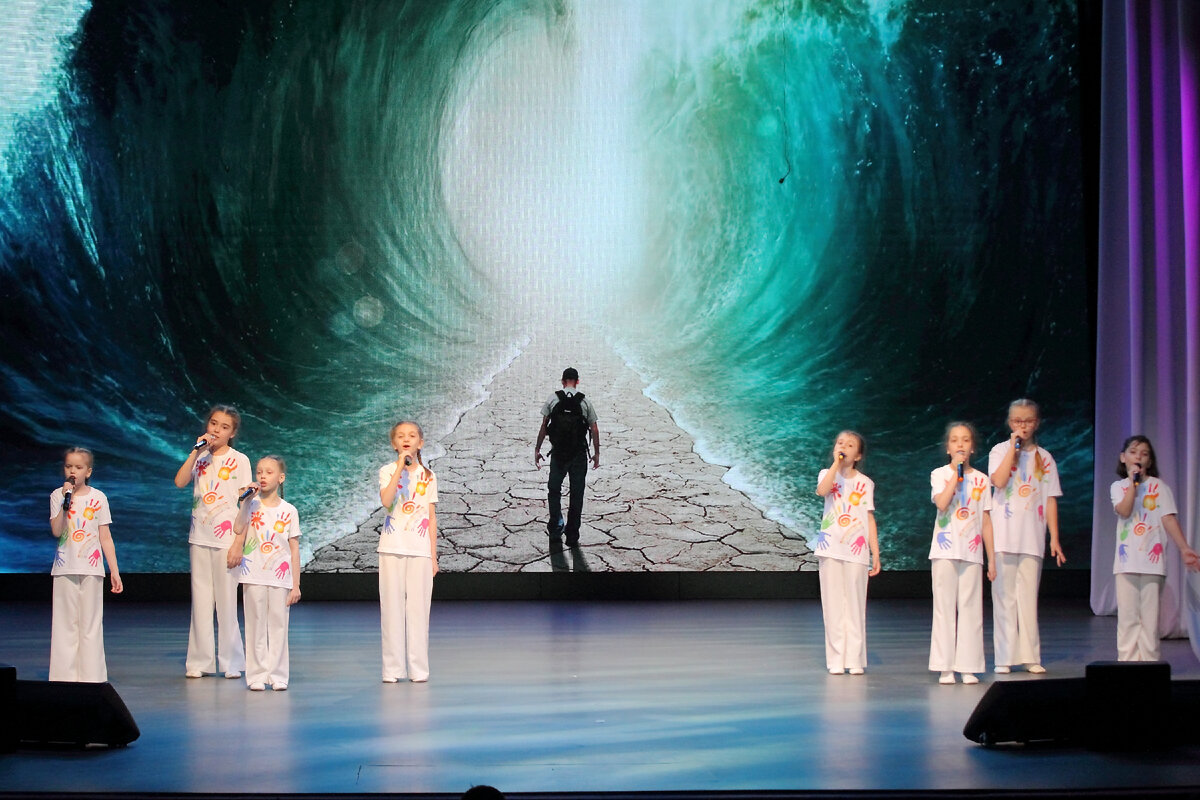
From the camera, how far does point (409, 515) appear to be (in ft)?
18.0

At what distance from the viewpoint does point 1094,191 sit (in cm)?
936

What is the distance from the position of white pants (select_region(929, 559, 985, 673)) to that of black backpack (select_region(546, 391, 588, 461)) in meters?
3.81

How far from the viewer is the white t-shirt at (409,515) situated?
17.8 feet

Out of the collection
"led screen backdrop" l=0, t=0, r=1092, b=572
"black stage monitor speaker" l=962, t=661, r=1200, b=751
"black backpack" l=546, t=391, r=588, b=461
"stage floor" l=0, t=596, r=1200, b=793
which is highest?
"led screen backdrop" l=0, t=0, r=1092, b=572

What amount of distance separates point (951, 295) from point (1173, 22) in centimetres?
275

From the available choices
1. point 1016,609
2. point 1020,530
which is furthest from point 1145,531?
point 1016,609

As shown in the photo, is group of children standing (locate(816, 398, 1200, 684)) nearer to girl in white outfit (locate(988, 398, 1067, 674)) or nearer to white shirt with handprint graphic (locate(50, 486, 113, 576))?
girl in white outfit (locate(988, 398, 1067, 674))

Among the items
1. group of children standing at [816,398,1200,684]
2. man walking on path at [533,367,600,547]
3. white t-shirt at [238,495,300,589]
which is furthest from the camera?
man walking on path at [533,367,600,547]

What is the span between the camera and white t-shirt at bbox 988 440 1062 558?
19.0ft

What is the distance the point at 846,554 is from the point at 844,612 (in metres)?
0.26

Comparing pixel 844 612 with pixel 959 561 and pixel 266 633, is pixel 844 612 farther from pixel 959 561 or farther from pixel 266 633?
pixel 266 633

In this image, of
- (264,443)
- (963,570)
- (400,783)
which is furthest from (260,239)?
(400,783)

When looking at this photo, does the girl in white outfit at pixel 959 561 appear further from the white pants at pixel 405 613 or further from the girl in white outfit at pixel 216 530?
the girl in white outfit at pixel 216 530

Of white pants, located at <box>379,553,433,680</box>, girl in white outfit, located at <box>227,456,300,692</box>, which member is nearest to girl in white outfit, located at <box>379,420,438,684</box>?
white pants, located at <box>379,553,433,680</box>
